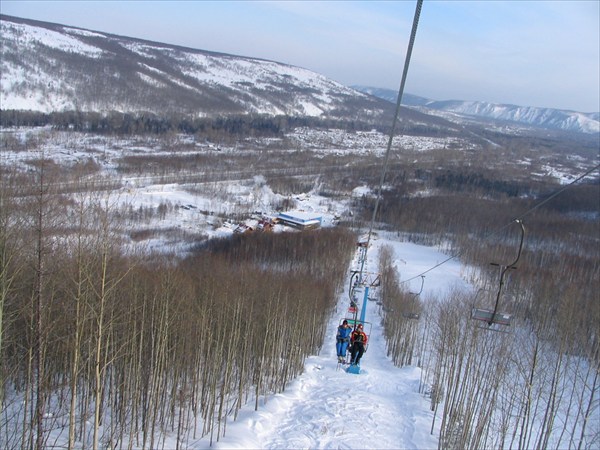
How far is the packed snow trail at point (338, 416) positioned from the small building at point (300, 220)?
34426 mm

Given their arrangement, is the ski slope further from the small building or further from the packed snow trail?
the small building

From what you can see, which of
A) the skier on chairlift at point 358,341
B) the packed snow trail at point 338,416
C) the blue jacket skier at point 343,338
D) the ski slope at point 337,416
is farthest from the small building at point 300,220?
the skier on chairlift at point 358,341

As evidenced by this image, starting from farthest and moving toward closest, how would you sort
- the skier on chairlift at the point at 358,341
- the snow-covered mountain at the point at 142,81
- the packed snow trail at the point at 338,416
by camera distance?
1. the snow-covered mountain at the point at 142,81
2. the skier on chairlift at the point at 358,341
3. the packed snow trail at the point at 338,416

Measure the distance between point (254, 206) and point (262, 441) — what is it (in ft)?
159

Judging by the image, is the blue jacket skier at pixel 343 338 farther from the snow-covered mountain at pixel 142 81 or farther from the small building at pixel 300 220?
the snow-covered mountain at pixel 142 81

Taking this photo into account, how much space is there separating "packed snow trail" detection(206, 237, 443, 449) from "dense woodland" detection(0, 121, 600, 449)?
2.49 feet

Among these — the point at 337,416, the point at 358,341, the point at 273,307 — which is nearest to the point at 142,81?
the point at 273,307

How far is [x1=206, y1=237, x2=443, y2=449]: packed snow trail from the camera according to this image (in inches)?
398

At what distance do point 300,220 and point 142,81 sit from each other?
86397 mm

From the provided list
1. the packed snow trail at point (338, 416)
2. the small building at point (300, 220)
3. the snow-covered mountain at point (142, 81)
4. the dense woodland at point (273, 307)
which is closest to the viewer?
the dense woodland at point (273, 307)

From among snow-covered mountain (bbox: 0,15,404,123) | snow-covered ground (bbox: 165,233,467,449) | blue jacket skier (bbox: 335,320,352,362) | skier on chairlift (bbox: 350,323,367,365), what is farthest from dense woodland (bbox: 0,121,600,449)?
snow-covered mountain (bbox: 0,15,404,123)

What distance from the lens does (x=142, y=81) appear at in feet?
389

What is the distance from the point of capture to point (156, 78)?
125 meters

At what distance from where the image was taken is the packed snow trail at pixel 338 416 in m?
10.1
